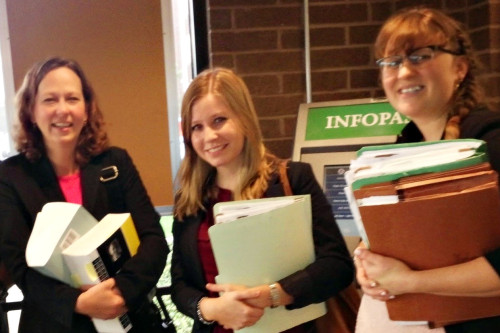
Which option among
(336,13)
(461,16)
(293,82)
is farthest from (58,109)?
(461,16)

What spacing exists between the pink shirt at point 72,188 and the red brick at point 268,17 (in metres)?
1.25

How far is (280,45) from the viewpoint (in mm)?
2715

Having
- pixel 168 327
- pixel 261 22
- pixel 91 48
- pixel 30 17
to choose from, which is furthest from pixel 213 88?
pixel 30 17

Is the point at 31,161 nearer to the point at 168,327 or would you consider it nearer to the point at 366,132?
the point at 168,327

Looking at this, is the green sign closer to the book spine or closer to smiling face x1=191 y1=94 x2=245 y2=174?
smiling face x1=191 y1=94 x2=245 y2=174

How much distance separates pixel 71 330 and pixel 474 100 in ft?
4.46

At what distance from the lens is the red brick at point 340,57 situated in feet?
8.93

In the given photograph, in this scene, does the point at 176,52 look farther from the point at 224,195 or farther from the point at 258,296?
the point at 258,296

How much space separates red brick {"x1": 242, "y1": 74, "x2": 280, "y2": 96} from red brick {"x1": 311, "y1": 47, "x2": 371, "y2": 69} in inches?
8.5

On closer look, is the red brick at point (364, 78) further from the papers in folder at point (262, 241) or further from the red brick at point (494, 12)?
the papers in folder at point (262, 241)

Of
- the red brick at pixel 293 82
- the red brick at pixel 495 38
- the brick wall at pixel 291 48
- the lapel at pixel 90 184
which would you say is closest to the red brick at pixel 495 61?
the red brick at pixel 495 38

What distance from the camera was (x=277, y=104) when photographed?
9.00 ft

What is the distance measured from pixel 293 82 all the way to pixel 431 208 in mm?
1745

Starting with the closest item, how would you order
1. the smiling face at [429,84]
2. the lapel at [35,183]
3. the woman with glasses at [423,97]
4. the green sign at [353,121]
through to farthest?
the woman with glasses at [423,97] → the smiling face at [429,84] → the lapel at [35,183] → the green sign at [353,121]
